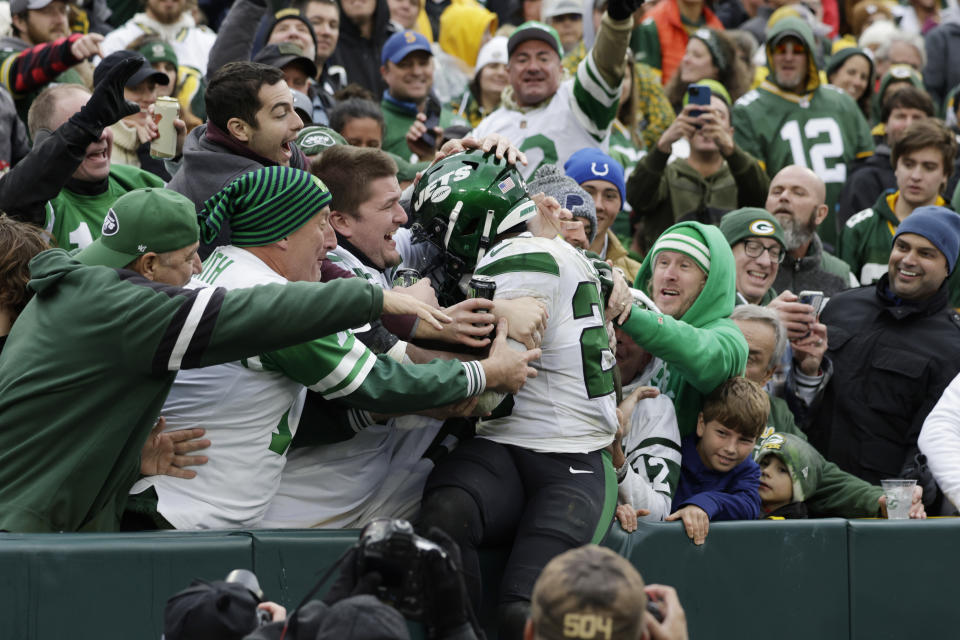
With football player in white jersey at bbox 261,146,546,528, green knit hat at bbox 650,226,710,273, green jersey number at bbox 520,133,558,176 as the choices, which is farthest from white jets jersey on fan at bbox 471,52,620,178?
football player in white jersey at bbox 261,146,546,528

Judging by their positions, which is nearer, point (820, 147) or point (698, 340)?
point (698, 340)

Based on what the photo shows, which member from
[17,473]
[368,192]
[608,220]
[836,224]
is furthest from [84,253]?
[836,224]

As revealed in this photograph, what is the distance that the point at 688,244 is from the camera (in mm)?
6297

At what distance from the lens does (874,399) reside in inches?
287

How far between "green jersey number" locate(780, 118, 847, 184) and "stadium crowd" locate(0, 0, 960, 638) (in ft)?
4.13

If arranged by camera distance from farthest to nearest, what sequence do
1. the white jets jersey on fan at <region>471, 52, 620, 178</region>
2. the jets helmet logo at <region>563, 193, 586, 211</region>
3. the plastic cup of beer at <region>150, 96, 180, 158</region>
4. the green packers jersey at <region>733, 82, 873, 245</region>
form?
the green packers jersey at <region>733, 82, 873, 245</region> < the white jets jersey on fan at <region>471, 52, 620, 178</region> < the plastic cup of beer at <region>150, 96, 180, 158</region> < the jets helmet logo at <region>563, 193, 586, 211</region>

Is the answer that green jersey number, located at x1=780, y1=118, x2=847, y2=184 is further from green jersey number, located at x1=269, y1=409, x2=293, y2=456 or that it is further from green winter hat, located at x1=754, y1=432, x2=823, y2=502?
green jersey number, located at x1=269, y1=409, x2=293, y2=456

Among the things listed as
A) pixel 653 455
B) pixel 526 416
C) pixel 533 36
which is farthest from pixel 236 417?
pixel 533 36

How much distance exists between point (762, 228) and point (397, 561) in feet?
15.8

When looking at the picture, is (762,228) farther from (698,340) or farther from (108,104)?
(108,104)

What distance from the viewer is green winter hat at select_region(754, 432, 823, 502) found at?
20.3ft

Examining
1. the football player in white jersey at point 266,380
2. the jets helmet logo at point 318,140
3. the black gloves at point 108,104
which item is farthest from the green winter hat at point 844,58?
the football player in white jersey at point 266,380

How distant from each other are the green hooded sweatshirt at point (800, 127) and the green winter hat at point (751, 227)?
2.99 m

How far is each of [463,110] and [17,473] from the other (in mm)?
7844
